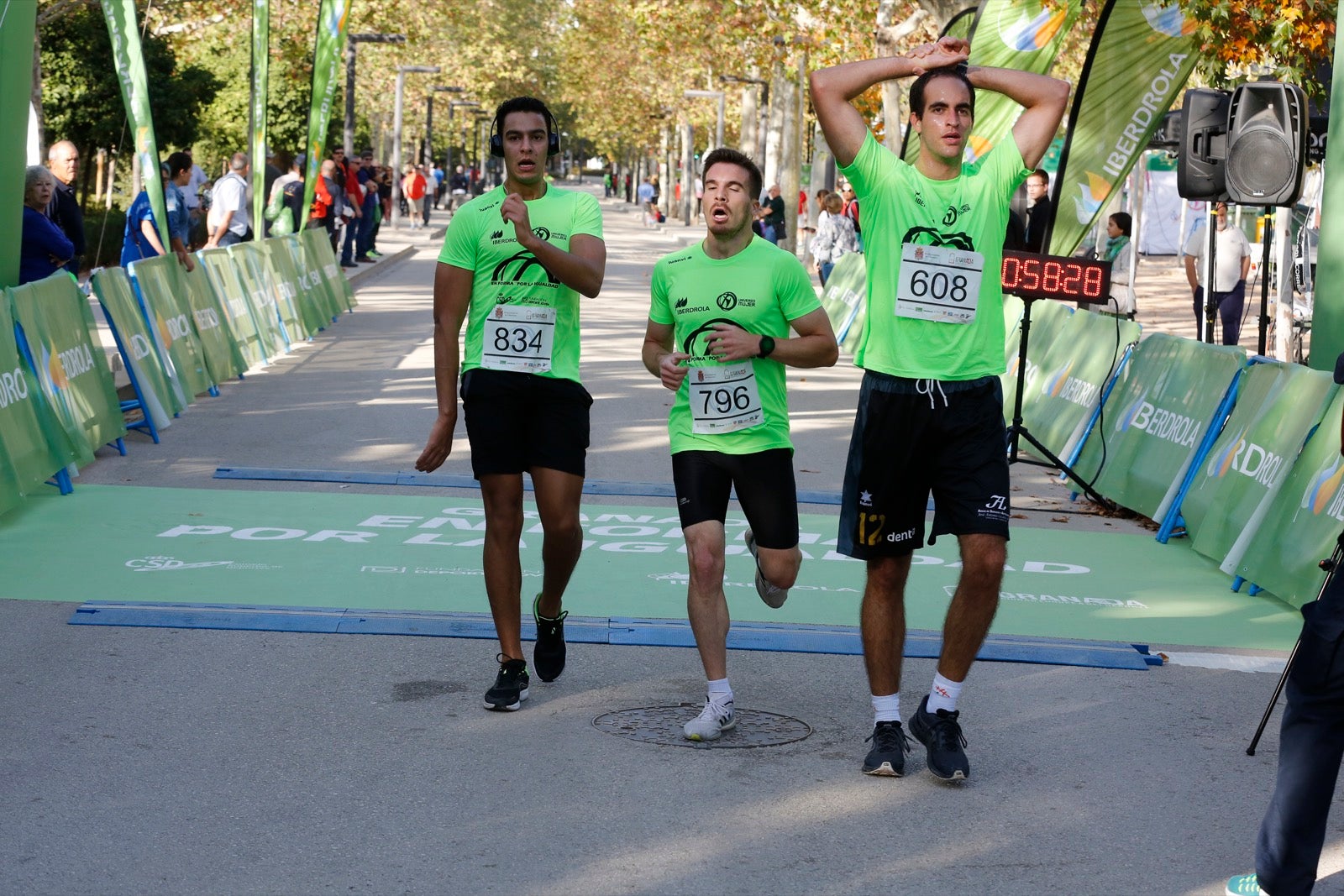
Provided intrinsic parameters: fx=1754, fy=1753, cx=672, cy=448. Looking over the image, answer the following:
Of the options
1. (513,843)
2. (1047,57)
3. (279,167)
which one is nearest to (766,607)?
(513,843)

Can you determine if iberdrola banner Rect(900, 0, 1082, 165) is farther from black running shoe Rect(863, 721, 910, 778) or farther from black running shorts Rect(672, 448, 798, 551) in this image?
black running shoe Rect(863, 721, 910, 778)

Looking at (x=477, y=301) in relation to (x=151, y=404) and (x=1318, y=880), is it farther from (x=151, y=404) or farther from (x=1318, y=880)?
(x=151, y=404)

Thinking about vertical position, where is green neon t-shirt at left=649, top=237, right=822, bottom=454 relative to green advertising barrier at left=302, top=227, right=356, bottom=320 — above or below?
above

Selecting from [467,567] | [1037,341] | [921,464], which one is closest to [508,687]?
[921,464]

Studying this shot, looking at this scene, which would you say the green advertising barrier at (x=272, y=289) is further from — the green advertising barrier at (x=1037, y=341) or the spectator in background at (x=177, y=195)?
the green advertising barrier at (x=1037, y=341)

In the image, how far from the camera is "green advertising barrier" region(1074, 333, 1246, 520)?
10125mm

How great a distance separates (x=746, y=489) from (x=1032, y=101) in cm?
155

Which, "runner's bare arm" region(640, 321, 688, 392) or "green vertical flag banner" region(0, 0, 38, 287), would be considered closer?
"runner's bare arm" region(640, 321, 688, 392)

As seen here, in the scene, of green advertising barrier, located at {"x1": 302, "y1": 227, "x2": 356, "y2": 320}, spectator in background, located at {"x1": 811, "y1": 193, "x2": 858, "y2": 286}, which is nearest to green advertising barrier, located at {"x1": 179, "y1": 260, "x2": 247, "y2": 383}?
green advertising barrier, located at {"x1": 302, "y1": 227, "x2": 356, "y2": 320}

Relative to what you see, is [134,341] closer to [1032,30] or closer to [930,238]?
[930,238]

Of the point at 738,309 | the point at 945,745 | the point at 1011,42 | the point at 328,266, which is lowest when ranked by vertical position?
the point at 328,266

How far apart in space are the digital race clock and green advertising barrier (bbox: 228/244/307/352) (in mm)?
8464

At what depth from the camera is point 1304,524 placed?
8.20 m

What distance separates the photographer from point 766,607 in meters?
→ 7.90
